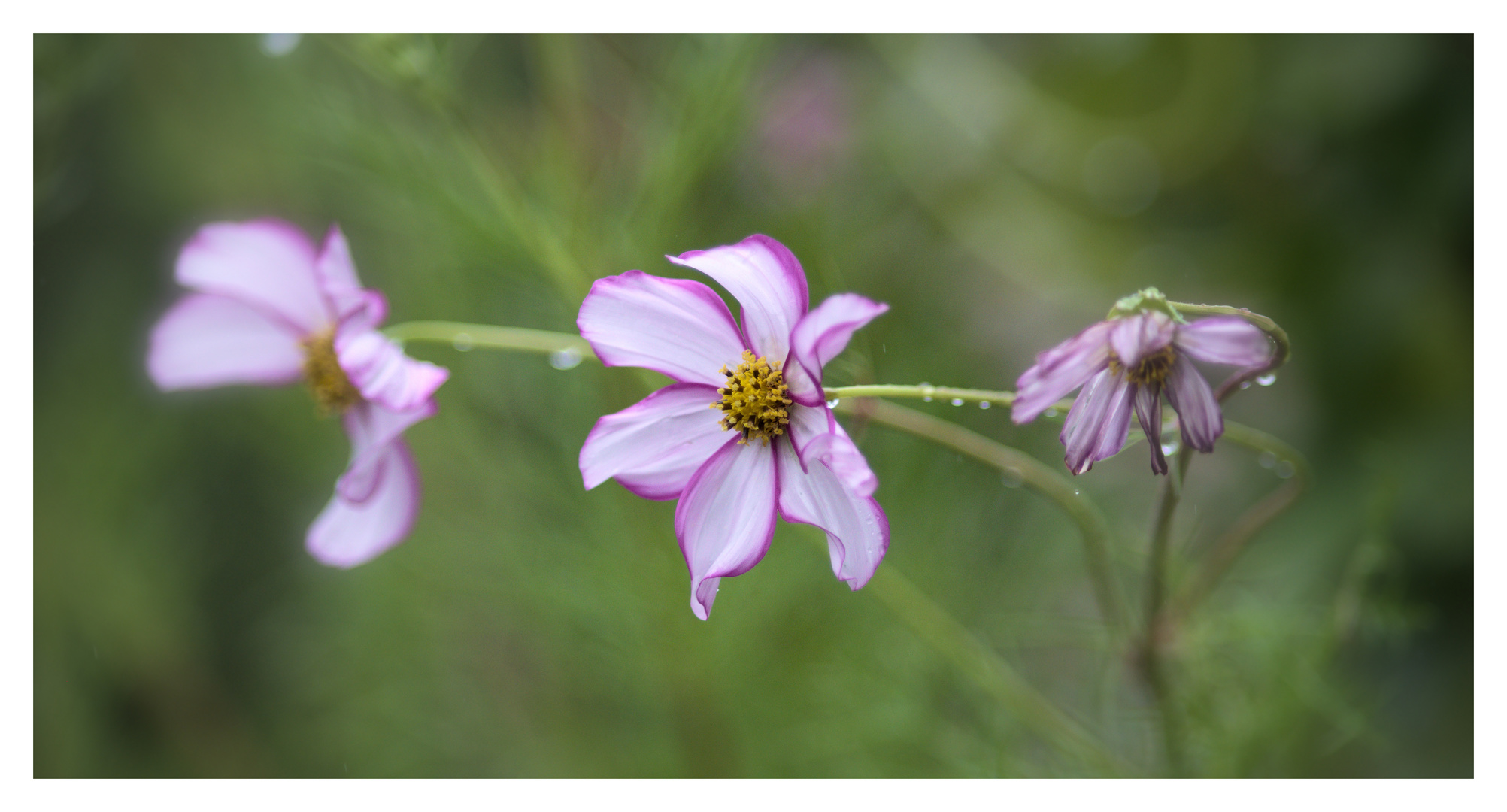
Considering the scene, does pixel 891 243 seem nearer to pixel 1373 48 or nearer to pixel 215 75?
pixel 1373 48

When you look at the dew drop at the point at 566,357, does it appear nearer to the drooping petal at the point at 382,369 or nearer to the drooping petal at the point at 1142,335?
the drooping petal at the point at 382,369

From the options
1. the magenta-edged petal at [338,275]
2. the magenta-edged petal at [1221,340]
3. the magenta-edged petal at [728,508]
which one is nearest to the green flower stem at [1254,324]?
the magenta-edged petal at [1221,340]

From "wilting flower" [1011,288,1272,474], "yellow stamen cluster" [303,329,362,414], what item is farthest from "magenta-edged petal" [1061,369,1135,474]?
"yellow stamen cluster" [303,329,362,414]

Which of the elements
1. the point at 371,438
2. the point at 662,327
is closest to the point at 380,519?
the point at 371,438

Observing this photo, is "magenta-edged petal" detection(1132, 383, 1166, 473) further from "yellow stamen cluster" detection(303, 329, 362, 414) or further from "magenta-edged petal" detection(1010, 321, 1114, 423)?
"yellow stamen cluster" detection(303, 329, 362, 414)
